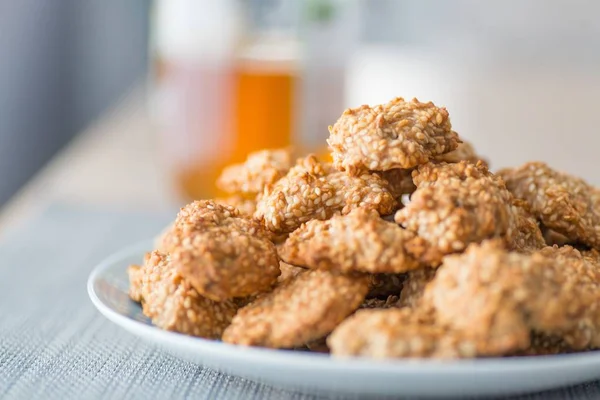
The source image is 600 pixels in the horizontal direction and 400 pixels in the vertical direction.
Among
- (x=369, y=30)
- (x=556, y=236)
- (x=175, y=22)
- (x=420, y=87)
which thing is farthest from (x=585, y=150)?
(x=556, y=236)

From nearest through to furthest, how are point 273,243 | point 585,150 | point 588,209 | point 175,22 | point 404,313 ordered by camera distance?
1. point 404,313
2. point 273,243
3. point 588,209
4. point 175,22
5. point 585,150

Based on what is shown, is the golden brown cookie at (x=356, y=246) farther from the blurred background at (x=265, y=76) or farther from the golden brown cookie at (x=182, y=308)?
the blurred background at (x=265, y=76)

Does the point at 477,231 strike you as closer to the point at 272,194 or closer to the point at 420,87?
the point at 272,194

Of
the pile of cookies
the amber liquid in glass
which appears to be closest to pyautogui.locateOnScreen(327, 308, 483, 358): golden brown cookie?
the pile of cookies

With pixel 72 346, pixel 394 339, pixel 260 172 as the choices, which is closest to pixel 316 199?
Answer: pixel 260 172

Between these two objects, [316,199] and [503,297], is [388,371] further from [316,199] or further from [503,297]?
[316,199]

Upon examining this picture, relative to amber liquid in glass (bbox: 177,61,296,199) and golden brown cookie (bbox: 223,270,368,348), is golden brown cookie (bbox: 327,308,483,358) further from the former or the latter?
amber liquid in glass (bbox: 177,61,296,199)

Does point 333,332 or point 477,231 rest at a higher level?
point 477,231
